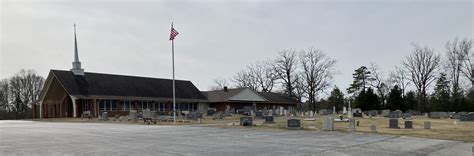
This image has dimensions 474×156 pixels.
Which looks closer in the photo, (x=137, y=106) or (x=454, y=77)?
(x=137, y=106)

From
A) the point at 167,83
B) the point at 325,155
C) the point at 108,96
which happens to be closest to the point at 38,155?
Result: the point at 325,155

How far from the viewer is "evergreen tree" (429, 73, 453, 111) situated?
65631 millimetres

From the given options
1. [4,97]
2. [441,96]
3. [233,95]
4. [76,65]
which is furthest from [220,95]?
[4,97]

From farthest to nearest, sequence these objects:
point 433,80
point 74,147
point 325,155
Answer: point 433,80, point 74,147, point 325,155

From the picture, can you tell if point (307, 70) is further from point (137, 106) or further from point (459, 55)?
point (137, 106)

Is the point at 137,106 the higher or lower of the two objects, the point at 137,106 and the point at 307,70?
the lower

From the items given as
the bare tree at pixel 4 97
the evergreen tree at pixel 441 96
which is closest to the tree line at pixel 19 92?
the bare tree at pixel 4 97

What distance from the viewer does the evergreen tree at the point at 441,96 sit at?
65.6 meters

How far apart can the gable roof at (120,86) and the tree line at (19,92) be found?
3224 centimetres

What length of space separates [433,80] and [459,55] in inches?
249

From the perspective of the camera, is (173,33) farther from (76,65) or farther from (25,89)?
(25,89)

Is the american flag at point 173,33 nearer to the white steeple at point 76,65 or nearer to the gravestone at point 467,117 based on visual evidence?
the gravestone at point 467,117

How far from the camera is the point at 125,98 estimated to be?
57656 mm

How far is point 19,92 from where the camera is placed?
296 ft
